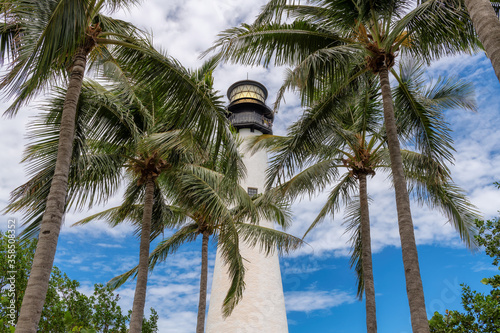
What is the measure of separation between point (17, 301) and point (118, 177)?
565cm

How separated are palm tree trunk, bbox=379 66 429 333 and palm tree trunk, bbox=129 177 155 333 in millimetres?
5875

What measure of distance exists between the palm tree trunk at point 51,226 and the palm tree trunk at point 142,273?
434 centimetres

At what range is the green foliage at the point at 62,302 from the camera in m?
12.6

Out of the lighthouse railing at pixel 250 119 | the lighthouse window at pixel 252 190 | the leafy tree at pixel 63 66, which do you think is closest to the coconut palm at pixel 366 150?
the leafy tree at pixel 63 66

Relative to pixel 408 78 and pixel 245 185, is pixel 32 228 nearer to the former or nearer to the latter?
pixel 408 78

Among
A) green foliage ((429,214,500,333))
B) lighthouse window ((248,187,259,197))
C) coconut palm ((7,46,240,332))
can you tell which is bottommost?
green foliage ((429,214,500,333))

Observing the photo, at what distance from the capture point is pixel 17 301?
12664 millimetres

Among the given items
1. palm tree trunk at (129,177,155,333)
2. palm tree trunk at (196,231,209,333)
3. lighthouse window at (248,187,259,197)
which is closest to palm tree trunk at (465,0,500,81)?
palm tree trunk at (129,177,155,333)

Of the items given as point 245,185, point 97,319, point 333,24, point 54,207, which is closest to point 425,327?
point 54,207

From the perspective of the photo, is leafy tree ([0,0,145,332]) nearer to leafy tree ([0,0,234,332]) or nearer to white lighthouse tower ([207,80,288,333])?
leafy tree ([0,0,234,332])

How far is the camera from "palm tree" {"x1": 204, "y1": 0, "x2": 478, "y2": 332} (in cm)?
737

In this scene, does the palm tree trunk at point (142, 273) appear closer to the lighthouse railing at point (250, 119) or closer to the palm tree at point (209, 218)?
the palm tree at point (209, 218)

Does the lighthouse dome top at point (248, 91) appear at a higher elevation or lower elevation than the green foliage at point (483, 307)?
higher

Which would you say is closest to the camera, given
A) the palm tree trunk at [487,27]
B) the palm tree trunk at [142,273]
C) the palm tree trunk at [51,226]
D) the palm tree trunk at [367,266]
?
the palm tree trunk at [487,27]
